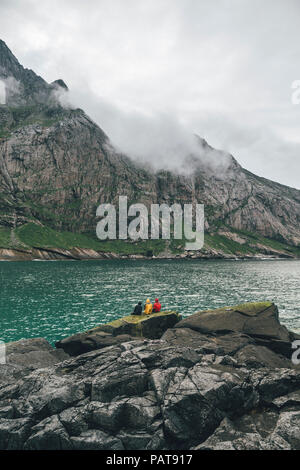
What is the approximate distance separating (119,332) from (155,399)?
12293 mm

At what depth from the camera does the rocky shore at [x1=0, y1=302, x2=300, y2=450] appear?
14.6 metres

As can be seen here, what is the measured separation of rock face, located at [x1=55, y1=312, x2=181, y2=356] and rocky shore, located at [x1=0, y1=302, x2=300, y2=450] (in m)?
3.51

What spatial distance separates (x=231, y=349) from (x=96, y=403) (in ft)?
42.1

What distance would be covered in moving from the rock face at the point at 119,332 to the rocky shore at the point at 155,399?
3.51 m

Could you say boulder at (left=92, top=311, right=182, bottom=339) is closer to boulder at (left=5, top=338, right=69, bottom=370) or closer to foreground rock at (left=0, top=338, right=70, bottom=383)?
boulder at (left=5, top=338, right=69, bottom=370)

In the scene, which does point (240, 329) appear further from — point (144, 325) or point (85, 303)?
point (85, 303)

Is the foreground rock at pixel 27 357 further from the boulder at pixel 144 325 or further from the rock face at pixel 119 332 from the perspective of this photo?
the boulder at pixel 144 325

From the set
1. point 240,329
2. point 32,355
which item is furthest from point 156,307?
point 32,355

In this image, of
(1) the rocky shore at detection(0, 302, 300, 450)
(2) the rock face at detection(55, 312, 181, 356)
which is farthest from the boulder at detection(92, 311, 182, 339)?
(1) the rocky shore at detection(0, 302, 300, 450)

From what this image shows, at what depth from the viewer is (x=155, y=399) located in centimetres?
1658

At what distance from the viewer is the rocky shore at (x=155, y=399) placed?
14562 millimetres

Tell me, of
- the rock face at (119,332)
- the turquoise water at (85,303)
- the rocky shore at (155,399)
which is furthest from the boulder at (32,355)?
the turquoise water at (85,303)

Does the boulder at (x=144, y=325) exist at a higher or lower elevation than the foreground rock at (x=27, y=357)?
higher
